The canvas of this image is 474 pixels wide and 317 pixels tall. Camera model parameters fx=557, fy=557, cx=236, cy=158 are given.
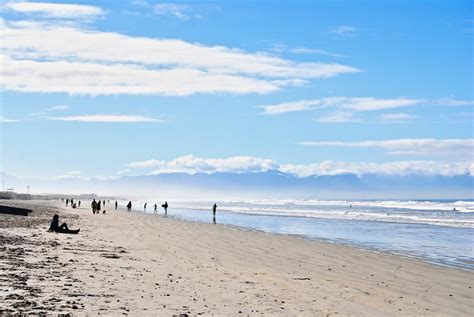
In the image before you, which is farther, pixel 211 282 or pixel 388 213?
pixel 388 213

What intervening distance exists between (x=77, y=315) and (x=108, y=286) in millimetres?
3120

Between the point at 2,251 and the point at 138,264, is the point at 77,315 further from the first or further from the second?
the point at 2,251

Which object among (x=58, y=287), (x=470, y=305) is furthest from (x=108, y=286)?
(x=470, y=305)

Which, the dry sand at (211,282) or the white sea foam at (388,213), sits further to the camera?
the white sea foam at (388,213)

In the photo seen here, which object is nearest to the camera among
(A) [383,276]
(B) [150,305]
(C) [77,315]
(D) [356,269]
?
(C) [77,315]

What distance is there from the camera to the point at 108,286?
13031mm

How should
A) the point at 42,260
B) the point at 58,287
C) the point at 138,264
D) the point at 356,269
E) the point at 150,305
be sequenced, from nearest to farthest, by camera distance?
1. the point at 150,305
2. the point at 58,287
3. the point at 42,260
4. the point at 138,264
5. the point at 356,269

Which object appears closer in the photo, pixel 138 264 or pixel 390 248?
pixel 138 264

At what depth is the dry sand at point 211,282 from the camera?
37.3 feet

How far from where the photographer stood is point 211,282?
1495cm

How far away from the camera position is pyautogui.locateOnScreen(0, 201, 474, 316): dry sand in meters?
11.4

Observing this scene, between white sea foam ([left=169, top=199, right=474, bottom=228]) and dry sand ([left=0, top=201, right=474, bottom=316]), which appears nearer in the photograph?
dry sand ([left=0, top=201, right=474, bottom=316])

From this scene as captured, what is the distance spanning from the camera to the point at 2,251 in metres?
17.8

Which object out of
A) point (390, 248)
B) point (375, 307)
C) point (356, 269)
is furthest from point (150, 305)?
point (390, 248)
